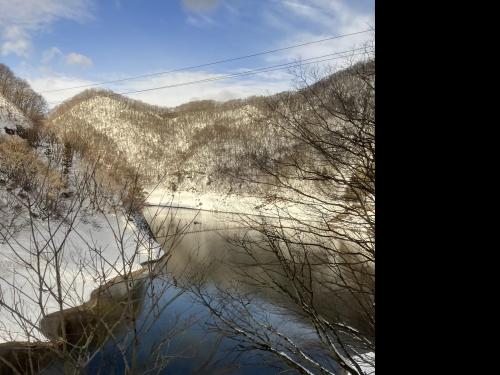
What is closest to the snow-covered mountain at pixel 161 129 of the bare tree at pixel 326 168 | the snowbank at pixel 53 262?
the snowbank at pixel 53 262

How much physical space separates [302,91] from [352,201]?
1.29 m

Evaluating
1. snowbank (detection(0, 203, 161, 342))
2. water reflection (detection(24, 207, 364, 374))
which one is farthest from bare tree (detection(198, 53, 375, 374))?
snowbank (detection(0, 203, 161, 342))

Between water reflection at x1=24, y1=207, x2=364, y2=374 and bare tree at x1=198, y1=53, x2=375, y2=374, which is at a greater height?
bare tree at x1=198, y1=53, x2=375, y2=374

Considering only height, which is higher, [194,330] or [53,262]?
[53,262]

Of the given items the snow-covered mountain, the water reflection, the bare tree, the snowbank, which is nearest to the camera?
the bare tree

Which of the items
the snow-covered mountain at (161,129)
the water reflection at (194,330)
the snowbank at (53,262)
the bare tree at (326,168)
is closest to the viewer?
Result: the bare tree at (326,168)

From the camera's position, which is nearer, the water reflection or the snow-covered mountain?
the water reflection

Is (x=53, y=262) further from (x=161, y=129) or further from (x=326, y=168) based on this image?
(x=161, y=129)

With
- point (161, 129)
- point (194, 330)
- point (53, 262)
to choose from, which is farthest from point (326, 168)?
point (161, 129)

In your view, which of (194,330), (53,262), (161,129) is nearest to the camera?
(194,330)

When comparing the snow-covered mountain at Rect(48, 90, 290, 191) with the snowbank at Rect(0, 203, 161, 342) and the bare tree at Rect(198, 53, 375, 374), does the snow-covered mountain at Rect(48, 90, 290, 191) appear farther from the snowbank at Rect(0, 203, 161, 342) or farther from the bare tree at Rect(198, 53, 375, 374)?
the bare tree at Rect(198, 53, 375, 374)

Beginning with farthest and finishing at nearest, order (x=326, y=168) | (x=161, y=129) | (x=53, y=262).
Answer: (x=161, y=129), (x=53, y=262), (x=326, y=168)

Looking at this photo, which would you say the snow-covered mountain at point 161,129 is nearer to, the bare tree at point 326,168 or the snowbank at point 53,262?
the snowbank at point 53,262
